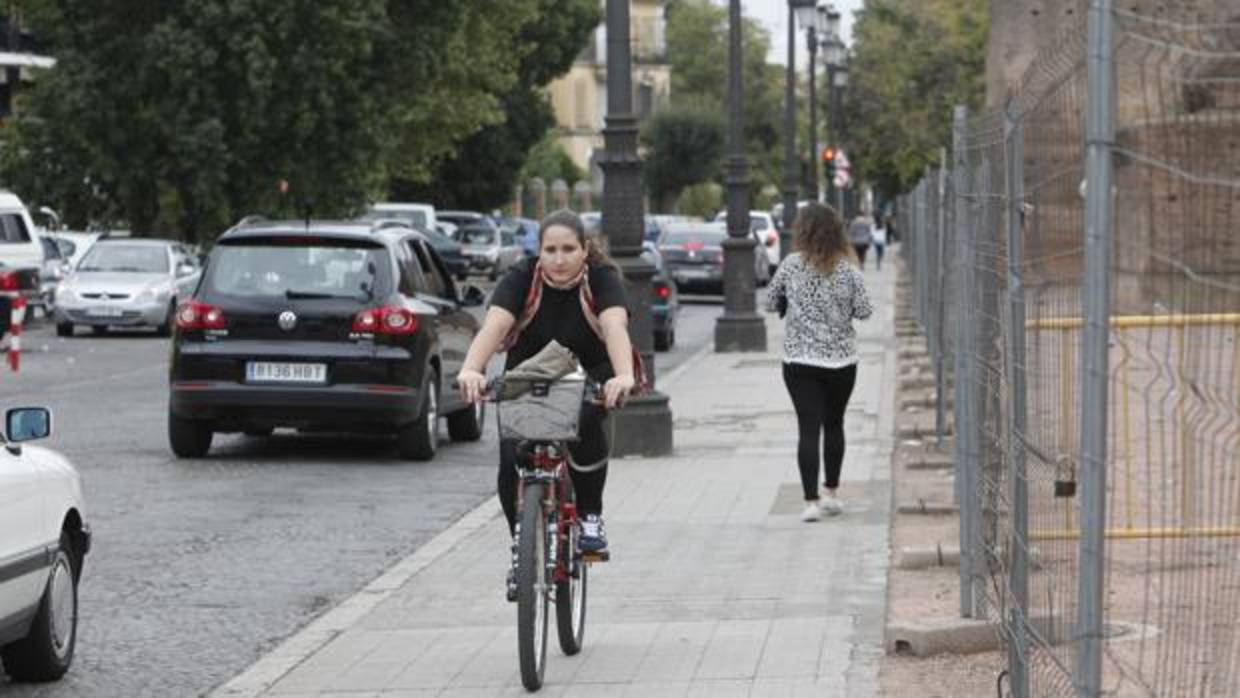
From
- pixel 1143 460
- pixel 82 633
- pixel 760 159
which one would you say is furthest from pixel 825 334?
pixel 760 159

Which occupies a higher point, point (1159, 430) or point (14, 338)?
point (1159, 430)

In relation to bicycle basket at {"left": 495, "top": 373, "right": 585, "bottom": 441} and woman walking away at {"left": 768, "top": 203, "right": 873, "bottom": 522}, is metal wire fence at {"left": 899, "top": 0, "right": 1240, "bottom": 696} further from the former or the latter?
woman walking away at {"left": 768, "top": 203, "right": 873, "bottom": 522}

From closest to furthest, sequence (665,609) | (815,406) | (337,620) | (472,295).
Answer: (665,609) → (337,620) → (815,406) → (472,295)

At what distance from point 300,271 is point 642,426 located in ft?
8.36

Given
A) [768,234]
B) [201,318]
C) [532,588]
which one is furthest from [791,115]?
[532,588]

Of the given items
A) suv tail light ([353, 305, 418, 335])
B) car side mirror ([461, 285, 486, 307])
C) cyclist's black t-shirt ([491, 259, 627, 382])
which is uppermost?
cyclist's black t-shirt ([491, 259, 627, 382])

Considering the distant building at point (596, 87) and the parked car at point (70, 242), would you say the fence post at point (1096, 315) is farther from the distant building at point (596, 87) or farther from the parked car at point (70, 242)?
the distant building at point (596, 87)

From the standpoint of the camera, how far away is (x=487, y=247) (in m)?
64.1

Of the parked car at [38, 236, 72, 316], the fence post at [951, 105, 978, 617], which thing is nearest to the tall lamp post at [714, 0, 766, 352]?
the parked car at [38, 236, 72, 316]

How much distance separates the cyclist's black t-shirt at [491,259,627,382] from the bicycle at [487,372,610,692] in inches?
12.5

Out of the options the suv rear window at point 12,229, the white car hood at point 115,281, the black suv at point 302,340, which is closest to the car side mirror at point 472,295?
the black suv at point 302,340

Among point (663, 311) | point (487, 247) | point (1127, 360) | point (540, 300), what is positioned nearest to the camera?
point (1127, 360)

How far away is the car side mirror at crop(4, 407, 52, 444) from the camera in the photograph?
833cm

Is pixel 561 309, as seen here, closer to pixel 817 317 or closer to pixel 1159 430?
pixel 817 317
